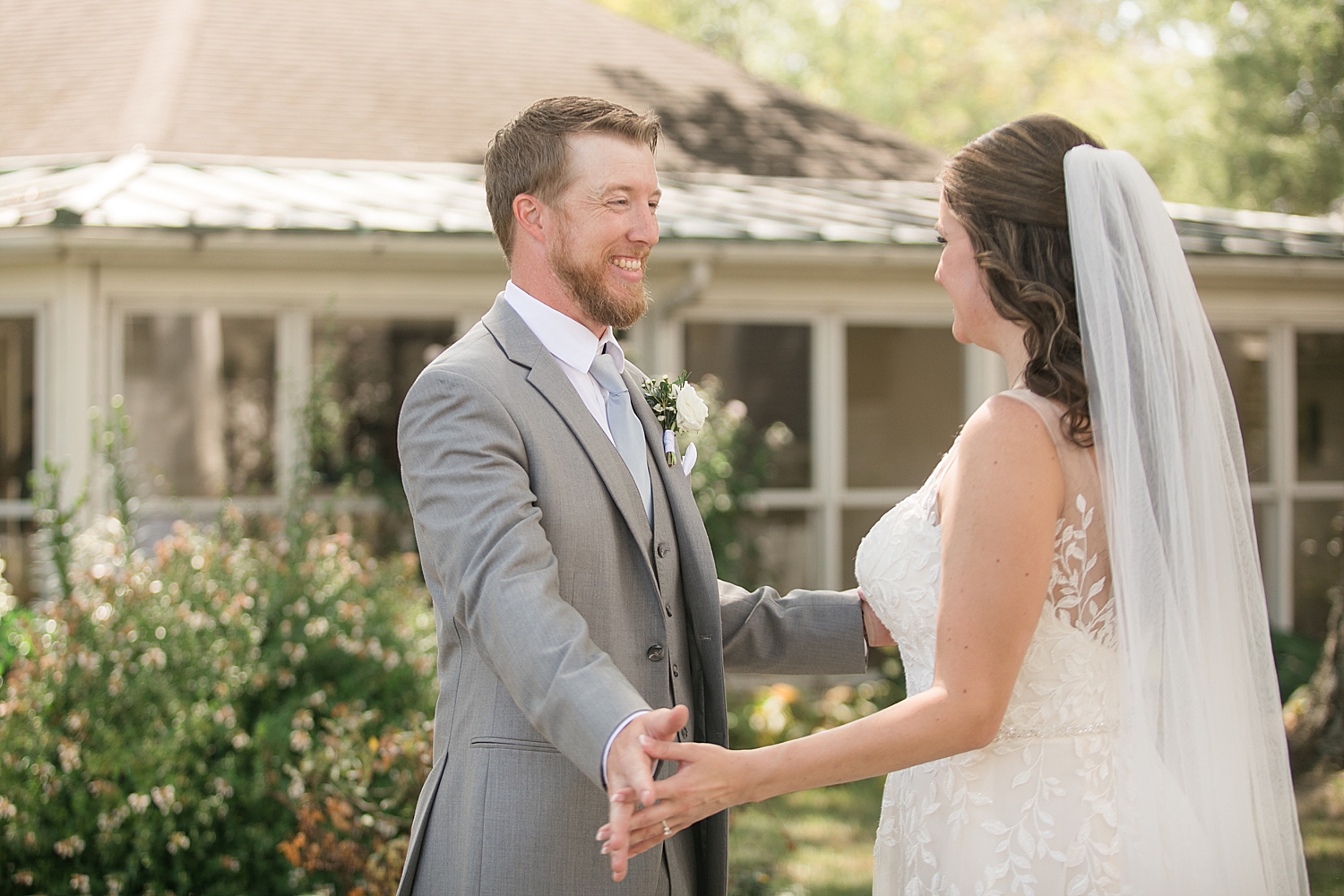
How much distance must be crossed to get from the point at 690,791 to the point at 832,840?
413 centimetres

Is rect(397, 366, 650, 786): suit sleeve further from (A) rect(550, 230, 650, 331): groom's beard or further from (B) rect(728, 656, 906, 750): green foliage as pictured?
(B) rect(728, 656, 906, 750): green foliage

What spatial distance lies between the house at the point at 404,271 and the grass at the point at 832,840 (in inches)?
76.2

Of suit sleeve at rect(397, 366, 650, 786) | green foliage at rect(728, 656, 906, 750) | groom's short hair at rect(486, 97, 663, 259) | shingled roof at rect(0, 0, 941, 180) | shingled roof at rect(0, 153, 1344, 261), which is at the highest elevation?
shingled roof at rect(0, 0, 941, 180)

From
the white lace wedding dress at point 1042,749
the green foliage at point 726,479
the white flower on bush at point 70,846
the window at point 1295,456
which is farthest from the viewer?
the window at point 1295,456

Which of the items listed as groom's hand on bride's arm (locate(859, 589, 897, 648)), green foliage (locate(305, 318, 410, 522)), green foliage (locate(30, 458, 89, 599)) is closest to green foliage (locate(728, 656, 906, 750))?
green foliage (locate(305, 318, 410, 522))

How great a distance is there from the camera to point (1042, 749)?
2586 mm

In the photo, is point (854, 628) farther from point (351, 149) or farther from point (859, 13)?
point (859, 13)

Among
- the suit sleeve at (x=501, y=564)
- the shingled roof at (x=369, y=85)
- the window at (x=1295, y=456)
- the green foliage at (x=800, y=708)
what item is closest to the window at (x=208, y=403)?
the shingled roof at (x=369, y=85)

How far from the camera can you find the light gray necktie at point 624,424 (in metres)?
2.75

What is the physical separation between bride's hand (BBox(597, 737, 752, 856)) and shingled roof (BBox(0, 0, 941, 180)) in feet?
25.3

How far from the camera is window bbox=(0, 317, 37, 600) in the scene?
7.52 meters

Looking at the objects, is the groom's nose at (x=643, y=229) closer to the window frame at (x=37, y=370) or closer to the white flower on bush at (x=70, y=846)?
the white flower on bush at (x=70, y=846)

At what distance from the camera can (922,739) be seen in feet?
7.88

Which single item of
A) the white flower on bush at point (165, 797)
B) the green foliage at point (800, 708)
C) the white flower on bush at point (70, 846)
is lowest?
the green foliage at point (800, 708)
